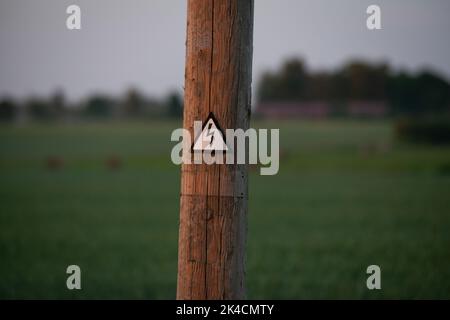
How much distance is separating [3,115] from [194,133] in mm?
57817

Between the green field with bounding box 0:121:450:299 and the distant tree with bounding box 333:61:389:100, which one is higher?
the distant tree with bounding box 333:61:389:100

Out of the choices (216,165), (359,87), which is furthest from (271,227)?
(359,87)

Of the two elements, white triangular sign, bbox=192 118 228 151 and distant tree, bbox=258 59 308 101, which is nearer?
white triangular sign, bbox=192 118 228 151

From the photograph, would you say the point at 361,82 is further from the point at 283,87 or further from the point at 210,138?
the point at 210,138

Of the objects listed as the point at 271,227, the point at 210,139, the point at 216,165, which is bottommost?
the point at 271,227

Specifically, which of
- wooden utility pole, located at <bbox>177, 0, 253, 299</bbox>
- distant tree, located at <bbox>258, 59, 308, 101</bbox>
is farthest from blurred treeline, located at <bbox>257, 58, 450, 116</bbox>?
wooden utility pole, located at <bbox>177, 0, 253, 299</bbox>

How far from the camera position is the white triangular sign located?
428cm

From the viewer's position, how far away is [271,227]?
16844 mm

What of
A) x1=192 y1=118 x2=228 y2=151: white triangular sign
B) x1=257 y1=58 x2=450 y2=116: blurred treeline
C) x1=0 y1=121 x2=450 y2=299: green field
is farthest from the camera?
x1=257 y1=58 x2=450 y2=116: blurred treeline

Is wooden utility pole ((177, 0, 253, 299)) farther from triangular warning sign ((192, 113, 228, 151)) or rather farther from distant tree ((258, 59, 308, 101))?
distant tree ((258, 59, 308, 101))

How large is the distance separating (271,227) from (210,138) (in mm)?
12702

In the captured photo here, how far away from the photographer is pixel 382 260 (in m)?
11.5

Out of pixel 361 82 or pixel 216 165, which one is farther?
pixel 361 82
